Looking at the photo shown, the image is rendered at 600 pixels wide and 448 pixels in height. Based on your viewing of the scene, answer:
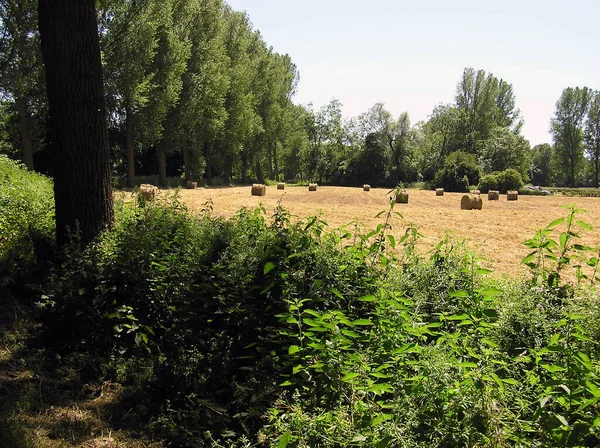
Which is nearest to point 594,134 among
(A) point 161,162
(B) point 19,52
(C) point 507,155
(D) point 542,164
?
(D) point 542,164

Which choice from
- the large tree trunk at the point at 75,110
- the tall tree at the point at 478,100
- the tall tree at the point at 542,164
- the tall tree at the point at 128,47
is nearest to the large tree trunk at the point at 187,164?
the tall tree at the point at 128,47

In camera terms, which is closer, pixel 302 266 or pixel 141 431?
pixel 141 431

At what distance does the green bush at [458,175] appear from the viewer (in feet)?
A: 154

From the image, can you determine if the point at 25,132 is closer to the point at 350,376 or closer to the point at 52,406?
the point at 52,406

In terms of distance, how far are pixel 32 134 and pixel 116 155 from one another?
1008cm

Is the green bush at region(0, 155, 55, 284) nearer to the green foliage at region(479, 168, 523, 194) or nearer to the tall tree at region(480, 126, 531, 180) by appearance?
the green foliage at region(479, 168, 523, 194)

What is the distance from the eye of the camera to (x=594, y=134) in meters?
77.9

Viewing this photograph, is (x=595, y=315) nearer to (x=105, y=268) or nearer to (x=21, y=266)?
(x=105, y=268)

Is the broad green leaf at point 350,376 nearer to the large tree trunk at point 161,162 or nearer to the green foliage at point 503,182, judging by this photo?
the large tree trunk at point 161,162

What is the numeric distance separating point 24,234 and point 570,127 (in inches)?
3613

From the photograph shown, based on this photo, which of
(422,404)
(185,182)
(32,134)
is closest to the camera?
(422,404)

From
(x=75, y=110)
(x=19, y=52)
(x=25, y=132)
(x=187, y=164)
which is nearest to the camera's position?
(x=75, y=110)

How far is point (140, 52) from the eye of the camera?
Answer: 2669 cm

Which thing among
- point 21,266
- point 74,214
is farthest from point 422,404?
point 21,266
